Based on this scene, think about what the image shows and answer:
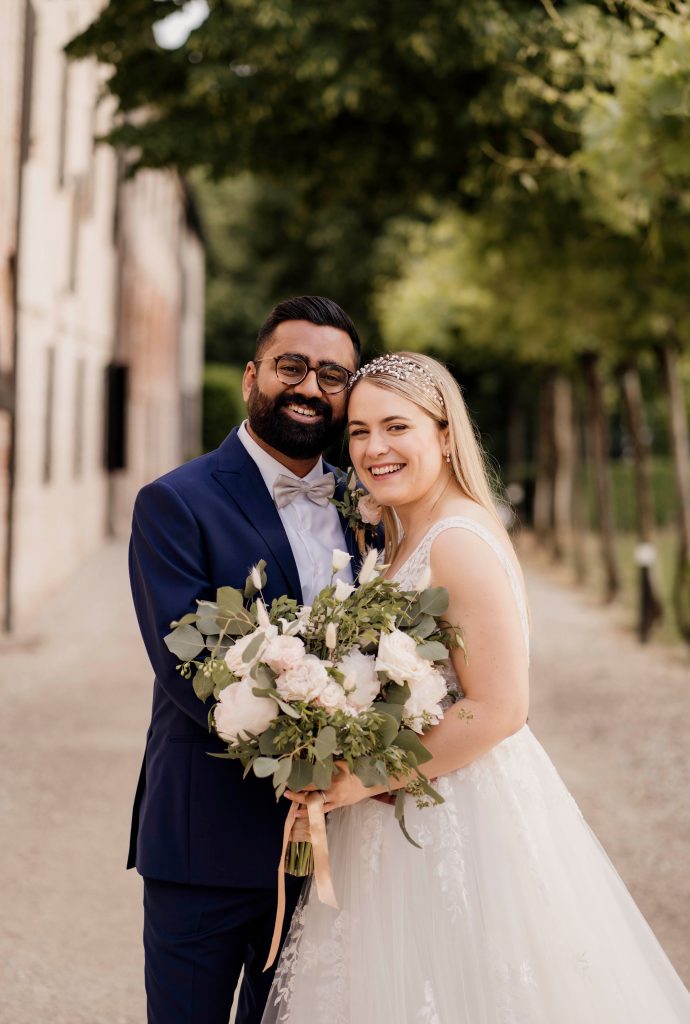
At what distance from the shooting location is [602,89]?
755cm

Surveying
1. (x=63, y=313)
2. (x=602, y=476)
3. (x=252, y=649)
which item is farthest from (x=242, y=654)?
(x=602, y=476)

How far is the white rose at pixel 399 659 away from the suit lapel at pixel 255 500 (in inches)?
18.0

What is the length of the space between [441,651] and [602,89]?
6420mm

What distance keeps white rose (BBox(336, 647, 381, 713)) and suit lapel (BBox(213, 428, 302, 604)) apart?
1.29ft

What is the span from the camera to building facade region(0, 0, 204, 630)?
11.0m

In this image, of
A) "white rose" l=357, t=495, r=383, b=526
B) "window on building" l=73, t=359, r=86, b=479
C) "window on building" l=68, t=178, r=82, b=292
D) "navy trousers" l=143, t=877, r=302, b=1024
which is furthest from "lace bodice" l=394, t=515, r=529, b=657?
"window on building" l=73, t=359, r=86, b=479

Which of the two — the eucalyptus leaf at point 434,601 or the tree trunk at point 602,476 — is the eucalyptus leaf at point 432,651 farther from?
the tree trunk at point 602,476

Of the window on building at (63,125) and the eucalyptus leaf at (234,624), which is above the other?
the window on building at (63,125)

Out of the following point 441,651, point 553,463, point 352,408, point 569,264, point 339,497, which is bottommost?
point 553,463

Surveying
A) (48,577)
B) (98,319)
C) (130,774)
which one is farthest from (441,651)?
(98,319)

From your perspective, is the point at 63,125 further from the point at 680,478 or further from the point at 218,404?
the point at 218,404

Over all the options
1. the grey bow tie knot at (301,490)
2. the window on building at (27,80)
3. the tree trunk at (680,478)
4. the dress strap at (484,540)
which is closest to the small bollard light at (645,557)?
the tree trunk at (680,478)

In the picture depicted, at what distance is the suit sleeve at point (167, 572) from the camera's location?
246cm

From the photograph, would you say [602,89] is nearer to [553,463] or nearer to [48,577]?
[48,577]
